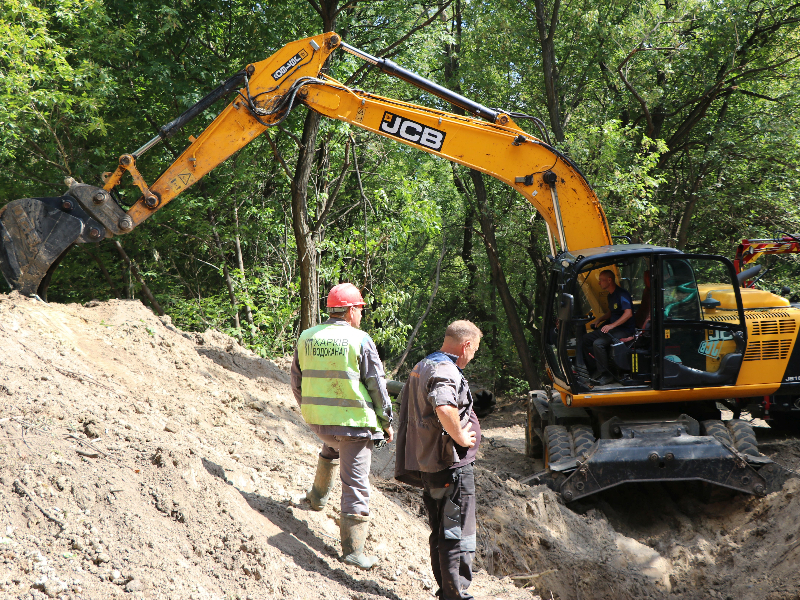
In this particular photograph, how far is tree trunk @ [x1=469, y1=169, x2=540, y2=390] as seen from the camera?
576 inches

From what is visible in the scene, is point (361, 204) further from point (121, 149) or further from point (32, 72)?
point (32, 72)

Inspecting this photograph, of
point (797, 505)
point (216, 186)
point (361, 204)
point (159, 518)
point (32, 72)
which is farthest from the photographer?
point (361, 204)

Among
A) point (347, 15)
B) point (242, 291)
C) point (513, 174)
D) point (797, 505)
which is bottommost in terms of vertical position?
point (797, 505)

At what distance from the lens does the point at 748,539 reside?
5906mm

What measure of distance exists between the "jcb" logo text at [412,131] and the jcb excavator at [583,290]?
11mm

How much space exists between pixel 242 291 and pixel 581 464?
754 cm

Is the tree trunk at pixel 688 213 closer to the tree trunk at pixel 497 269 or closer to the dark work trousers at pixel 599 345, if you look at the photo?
the tree trunk at pixel 497 269

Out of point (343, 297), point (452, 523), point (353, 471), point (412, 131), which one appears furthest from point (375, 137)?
point (452, 523)

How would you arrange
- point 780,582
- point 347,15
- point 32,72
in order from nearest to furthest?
point 780,582 → point 32,72 → point 347,15

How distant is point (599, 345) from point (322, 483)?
3.46 m

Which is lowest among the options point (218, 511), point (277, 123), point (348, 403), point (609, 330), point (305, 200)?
point (218, 511)

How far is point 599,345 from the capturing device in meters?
6.90

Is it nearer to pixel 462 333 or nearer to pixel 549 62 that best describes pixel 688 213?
pixel 549 62

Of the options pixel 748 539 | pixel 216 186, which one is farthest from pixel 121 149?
pixel 748 539
